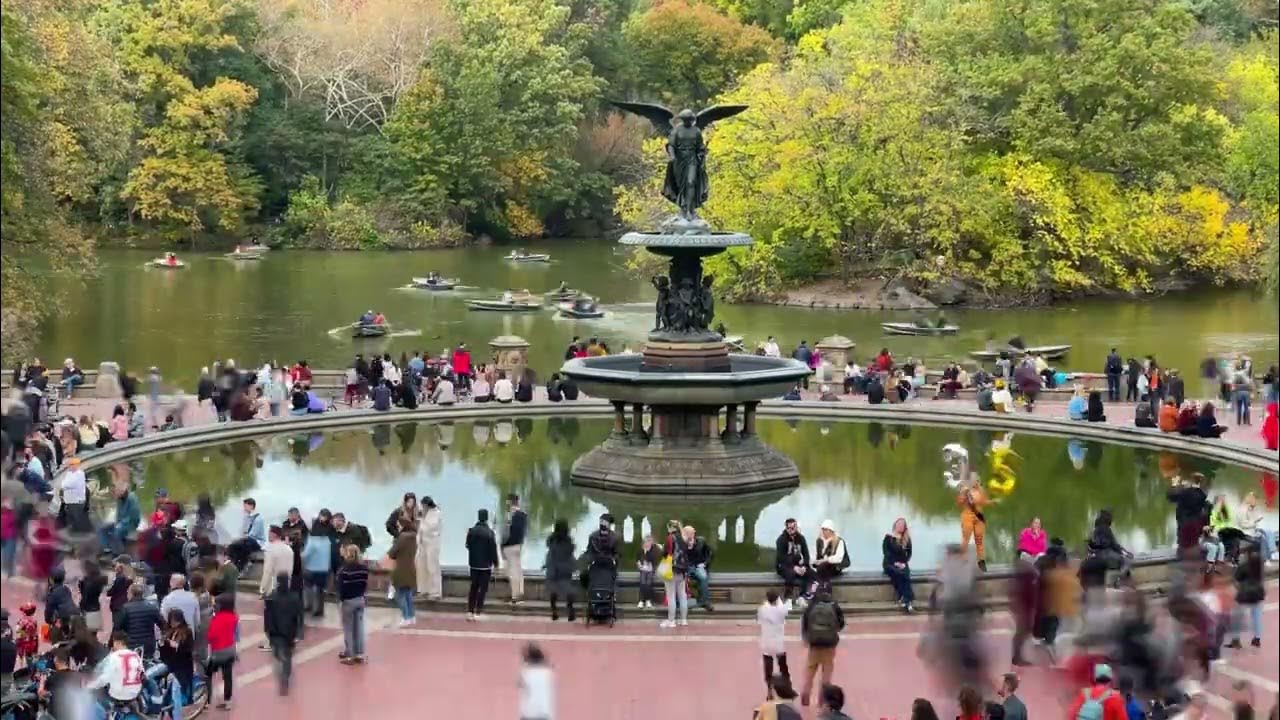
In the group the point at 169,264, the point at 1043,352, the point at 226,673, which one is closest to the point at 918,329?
the point at 1043,352

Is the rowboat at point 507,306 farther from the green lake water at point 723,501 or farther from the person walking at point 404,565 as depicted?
the person walking at point 404,565

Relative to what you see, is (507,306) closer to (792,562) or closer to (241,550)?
(241,550)

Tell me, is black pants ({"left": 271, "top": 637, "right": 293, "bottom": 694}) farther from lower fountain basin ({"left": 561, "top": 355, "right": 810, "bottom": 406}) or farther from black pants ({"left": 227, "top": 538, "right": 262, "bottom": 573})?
lower fountain basin ({"left": 561, "top": 355, "right": 810, "bottom": 406})

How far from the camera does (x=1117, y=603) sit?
15.9 m

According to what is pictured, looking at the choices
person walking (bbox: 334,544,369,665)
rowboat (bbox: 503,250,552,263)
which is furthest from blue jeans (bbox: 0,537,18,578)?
rowboat (bbox: 503,250,552,263)

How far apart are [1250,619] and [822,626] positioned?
166 inches

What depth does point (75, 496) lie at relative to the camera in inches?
898

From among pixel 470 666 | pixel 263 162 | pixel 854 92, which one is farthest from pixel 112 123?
pixel 263 162

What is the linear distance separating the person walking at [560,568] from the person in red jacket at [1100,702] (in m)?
7.04

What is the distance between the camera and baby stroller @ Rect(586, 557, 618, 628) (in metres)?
19.9

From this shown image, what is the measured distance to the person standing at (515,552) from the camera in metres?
→ 20.2

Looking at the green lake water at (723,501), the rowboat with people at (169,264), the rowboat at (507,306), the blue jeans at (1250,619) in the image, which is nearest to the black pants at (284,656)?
the green lake water at (723,501)

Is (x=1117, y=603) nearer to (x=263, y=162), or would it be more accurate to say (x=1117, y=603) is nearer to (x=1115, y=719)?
(x=1115, y=719)

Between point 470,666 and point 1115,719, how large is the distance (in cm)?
702
